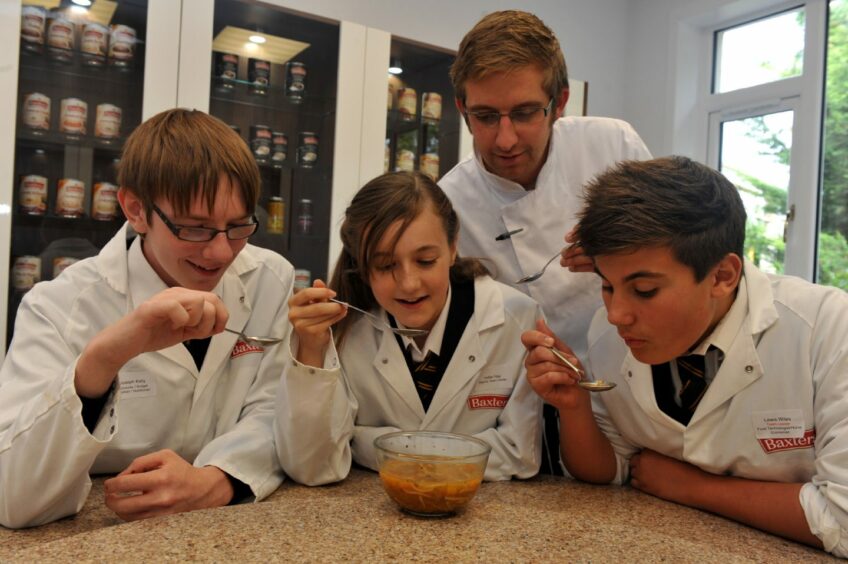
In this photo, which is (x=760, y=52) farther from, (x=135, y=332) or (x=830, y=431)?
(x=135, y=332)

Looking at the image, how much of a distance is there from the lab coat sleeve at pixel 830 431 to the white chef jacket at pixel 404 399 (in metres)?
0.44

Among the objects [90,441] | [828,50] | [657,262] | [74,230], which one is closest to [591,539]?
[657,262]

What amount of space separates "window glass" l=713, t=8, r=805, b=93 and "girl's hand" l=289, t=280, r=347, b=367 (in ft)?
9.47

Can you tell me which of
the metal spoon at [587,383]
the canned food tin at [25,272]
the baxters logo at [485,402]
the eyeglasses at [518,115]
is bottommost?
the baxters logo at [485,402]

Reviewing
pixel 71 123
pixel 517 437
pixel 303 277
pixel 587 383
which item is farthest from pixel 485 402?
pixel 71 123

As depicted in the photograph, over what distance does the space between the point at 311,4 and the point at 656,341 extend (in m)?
2.29

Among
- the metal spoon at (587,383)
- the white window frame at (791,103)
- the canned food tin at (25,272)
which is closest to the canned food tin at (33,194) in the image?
the canned food tin at (25,272)

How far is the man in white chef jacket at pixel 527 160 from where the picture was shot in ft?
4.96

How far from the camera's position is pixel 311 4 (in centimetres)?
289

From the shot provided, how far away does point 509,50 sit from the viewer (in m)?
1.49

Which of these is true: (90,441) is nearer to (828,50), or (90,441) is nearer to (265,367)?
(265,367)

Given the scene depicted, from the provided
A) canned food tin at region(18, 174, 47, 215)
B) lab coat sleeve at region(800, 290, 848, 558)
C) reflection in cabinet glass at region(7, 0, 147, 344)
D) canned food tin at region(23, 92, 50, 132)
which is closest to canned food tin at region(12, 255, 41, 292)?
reflection in cabinet glass at region(7, 0, 147, 344)

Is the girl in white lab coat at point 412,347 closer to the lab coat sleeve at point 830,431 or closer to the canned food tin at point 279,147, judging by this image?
the lab coat sleeve at point 830,431

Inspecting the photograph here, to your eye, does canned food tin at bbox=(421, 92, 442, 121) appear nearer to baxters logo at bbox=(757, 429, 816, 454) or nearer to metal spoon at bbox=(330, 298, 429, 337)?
metal spoon at bbox=(330, 298, 429, 337)
